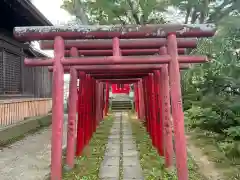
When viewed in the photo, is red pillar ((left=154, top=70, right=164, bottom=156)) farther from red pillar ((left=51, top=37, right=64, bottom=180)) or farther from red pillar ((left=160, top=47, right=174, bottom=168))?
red pillar ((left=51, top=37, right=64, bottom=180))

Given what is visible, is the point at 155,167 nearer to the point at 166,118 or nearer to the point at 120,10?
the point at 166,118

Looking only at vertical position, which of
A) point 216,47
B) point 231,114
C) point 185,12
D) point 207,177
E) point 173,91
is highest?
point 185,12

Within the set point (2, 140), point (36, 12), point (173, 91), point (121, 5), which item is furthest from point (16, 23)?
point (121, 5)

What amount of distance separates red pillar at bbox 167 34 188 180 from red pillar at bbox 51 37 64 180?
1679 mm

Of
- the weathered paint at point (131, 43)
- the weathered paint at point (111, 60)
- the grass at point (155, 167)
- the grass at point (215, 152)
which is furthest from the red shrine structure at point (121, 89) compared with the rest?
the weathered paint at point (111, 60)

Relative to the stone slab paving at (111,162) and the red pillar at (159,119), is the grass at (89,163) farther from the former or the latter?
the red pillar at (159,119)

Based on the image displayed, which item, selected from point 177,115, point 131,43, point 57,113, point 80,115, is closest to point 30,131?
point 80,115

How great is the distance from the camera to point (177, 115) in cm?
440

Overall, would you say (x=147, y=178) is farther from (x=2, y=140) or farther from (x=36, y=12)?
(x=36, y=12)

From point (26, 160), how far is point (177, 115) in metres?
3.63

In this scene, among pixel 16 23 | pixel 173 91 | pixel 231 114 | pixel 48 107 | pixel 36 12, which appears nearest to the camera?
pixel 173 91

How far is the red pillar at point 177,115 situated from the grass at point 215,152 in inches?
52.2

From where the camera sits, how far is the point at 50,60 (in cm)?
451

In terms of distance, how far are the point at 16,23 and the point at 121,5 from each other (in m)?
10.3
